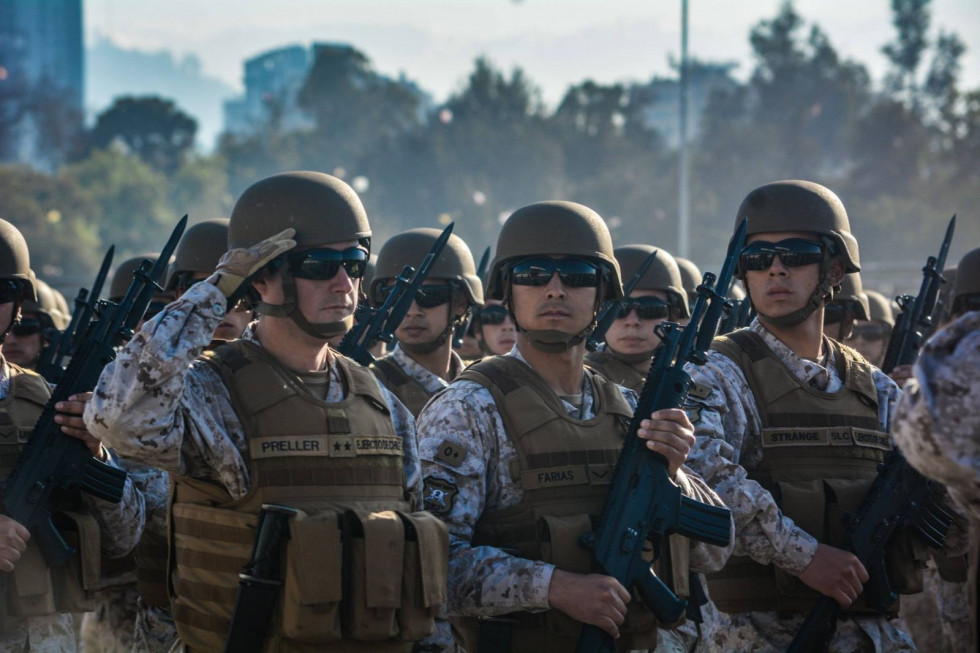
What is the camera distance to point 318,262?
455cm

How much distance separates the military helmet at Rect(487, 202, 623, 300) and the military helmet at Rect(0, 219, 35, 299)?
206 cm

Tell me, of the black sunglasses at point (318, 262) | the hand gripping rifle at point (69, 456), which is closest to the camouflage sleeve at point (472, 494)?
the black sunglasses at point (318, 262)

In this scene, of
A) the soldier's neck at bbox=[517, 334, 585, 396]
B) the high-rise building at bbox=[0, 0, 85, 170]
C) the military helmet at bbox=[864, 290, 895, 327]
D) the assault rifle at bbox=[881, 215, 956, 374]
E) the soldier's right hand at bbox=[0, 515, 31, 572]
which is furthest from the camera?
the high-rise building at bbox=[0, 0, 85, 170]

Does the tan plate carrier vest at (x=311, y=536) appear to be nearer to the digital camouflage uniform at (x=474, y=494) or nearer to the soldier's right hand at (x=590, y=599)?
the digital camouflage uniform at (x=474, y=494)

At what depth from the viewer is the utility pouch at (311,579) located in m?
4.09

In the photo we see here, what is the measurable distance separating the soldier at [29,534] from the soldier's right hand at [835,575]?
2897mm

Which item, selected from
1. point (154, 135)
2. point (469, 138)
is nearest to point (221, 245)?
point (469, 138)

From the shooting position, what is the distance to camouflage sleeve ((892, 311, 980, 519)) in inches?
127

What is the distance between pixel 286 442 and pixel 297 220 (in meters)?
0.84

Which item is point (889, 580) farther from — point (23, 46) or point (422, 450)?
point (23, 46)

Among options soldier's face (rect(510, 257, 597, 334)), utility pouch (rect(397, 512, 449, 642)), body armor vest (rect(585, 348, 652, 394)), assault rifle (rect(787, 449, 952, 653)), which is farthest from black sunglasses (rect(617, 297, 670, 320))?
utility pouch (rect(397, 512, 449, 642))

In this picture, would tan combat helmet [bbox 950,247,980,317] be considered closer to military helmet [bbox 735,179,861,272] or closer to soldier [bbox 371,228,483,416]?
military helmet [bbox 735,179,861,272]

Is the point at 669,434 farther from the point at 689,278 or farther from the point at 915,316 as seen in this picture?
the point at 689,278

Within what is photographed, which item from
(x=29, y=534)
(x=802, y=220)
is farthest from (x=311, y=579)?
(x=802, y=220)
